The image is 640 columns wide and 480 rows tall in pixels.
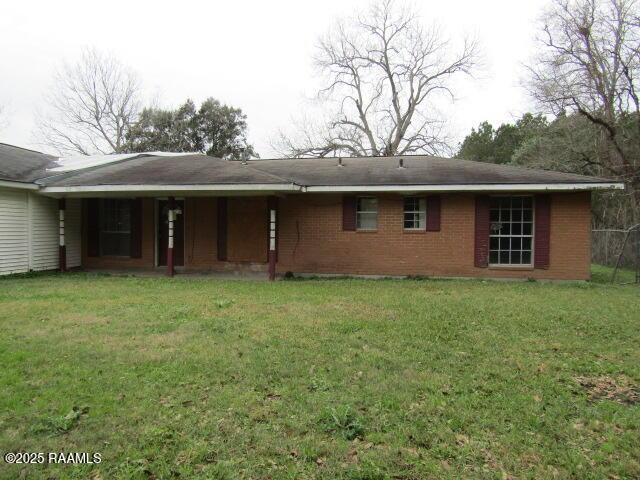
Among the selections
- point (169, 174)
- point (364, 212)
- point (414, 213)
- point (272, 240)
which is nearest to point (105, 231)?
point (169, 174)

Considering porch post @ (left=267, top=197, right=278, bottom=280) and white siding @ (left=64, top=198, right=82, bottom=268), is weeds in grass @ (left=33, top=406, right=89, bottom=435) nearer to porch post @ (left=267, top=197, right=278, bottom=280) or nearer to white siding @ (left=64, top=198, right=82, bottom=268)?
porch post @ (left=267, top=197, right=278, bottom=280)

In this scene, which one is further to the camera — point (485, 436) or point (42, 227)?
point (42, 227)

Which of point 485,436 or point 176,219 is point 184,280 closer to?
point 176,219

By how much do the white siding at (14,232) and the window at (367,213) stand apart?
30.0 feet

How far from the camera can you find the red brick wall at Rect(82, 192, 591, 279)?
1123cm

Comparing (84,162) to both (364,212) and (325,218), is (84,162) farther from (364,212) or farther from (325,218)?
(364,212)

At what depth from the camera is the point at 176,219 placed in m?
13.2

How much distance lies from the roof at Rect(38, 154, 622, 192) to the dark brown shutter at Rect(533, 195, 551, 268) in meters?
0.67

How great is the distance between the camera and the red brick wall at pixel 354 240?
442 inches

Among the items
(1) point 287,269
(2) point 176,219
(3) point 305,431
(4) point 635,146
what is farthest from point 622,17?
(3) point 305,431

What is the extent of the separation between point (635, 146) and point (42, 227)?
23.9m

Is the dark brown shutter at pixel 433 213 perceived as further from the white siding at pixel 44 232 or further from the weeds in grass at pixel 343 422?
the white siding at pixel 44 232

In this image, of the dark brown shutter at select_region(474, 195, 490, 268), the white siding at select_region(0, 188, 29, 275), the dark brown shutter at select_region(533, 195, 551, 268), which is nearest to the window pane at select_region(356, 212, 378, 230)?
the dark brown shutter at select_region(474, 195, 490, 268)

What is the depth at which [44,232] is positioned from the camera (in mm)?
12523
